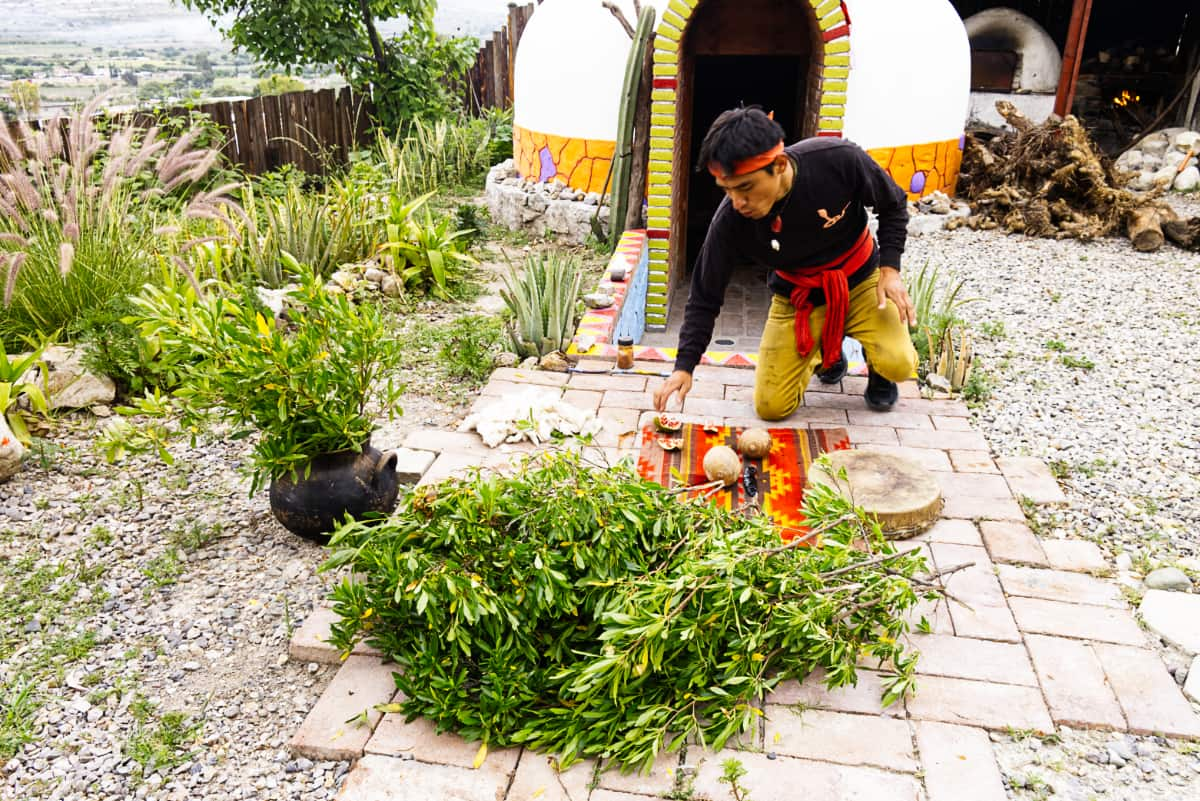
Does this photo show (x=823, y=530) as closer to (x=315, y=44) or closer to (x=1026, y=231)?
(x=1026, y=231)

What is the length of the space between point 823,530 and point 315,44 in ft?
29.2

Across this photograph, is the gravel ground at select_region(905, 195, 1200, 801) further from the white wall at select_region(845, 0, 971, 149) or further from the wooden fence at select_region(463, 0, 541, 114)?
the wooden fence at select_region(463, 0, 541, 114)

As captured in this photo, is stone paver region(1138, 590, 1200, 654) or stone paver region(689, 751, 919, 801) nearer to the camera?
stone paver region(689, 751, 919, 801)

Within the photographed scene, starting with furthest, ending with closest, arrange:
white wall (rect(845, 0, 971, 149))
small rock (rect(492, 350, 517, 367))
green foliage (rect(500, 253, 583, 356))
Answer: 1. white wall (rect(845, 0, 971, 149))
2. green foliage (rect(500, 253, 583, 356))
3. small rock (rect(492, 350, 517, 367))

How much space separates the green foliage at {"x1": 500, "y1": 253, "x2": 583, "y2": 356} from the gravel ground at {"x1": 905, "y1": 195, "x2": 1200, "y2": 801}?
2240 mm


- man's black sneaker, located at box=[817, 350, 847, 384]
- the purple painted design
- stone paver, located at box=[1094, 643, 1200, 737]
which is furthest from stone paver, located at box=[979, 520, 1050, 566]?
the purple painted design

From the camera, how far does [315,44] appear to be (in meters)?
9.54

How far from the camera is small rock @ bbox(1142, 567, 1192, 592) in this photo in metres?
2.99

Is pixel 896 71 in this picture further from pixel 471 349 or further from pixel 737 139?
pixel 737 139

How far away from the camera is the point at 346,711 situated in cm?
247

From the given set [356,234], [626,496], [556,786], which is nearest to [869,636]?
[626,496]

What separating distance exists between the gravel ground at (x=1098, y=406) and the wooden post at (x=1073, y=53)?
287 cm

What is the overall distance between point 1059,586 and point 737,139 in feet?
6.14

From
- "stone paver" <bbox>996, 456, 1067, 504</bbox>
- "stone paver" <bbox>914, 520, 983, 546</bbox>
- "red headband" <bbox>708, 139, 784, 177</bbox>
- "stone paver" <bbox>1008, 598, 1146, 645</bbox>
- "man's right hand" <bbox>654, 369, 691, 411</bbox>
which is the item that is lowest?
"stone paver" <bbox>996, 456, 1067, 504</bbox>
